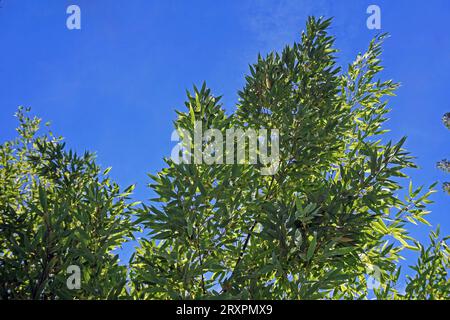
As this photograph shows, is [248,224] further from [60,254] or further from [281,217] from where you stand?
[60,254]

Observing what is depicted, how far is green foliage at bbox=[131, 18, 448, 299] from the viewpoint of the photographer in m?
3.84

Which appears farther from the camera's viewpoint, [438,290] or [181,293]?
[438,290]

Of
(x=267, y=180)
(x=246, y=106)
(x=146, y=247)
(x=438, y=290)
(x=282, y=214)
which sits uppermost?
(x=246, y=106)

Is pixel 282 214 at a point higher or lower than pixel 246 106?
lower

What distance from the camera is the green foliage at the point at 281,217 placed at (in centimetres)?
384

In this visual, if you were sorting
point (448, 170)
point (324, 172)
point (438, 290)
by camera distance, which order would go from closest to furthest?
point (438, 290) → point (324, 172) → point (448, 170)

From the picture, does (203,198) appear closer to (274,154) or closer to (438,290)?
(274,154)

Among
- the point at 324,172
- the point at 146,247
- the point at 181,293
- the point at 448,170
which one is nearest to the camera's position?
the point at 181,293

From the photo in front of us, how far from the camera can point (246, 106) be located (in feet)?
18.5

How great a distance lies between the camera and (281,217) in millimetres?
3982

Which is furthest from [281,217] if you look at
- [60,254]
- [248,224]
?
[60,254]
